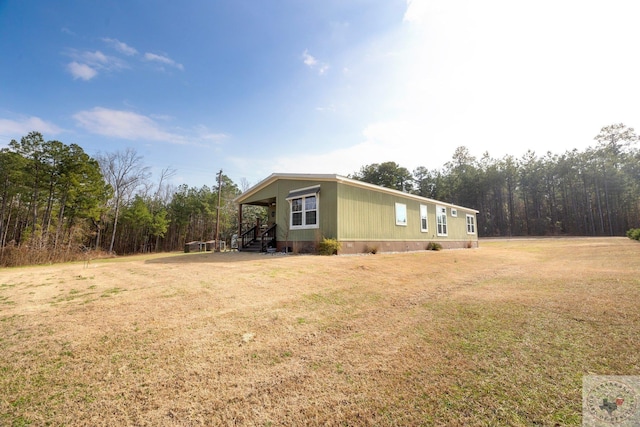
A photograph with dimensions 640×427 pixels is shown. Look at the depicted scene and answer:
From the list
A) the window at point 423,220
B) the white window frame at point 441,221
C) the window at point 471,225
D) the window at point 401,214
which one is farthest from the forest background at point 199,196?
the window at point 471,225

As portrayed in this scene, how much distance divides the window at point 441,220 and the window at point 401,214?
413 centimetres

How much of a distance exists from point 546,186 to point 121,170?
5399cm

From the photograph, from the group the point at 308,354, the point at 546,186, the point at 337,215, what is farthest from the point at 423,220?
the point at 546,186

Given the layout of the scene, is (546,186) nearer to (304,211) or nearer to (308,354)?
(304,211)

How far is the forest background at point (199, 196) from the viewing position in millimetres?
14049

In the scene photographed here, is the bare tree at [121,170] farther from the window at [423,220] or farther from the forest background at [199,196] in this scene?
the window at [423,220]

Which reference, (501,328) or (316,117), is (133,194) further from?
(501,328)

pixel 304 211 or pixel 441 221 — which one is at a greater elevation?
pixel 304 211

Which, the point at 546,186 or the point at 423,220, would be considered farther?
the point at 546,186

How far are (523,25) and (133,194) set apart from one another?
94.2 ft

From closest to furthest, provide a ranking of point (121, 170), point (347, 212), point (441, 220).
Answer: point (347, 212), point (441, 220), point (121, 170)

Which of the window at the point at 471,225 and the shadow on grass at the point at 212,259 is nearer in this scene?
the shadow on grass at the point at 212,259

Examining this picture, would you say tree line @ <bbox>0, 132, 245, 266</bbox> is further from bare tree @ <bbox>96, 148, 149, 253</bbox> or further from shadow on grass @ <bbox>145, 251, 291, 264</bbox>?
shadow on grass @ <bbox>145, 251, 291, 264</bbox>

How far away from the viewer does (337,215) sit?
34.6 feet
